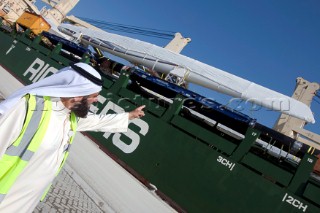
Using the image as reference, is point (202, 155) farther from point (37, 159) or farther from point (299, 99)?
point (299, 99)

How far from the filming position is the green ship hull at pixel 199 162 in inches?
214

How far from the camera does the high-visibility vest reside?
193 cm

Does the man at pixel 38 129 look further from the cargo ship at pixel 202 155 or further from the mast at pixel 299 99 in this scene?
the mast at pixel 299 99

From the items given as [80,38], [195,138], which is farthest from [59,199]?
[80,38]

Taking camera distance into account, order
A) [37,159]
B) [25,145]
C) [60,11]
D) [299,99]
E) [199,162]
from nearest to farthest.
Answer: [25,145]
[37,159]
[199,162]
[299,99]
[60,11]

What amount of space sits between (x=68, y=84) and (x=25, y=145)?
0.56 metres

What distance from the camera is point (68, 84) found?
227 cm

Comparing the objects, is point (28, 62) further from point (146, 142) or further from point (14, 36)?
point (146, 142)

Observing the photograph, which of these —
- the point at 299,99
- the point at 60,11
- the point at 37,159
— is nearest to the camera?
the point at 37,159

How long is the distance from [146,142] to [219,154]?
1.88 meters

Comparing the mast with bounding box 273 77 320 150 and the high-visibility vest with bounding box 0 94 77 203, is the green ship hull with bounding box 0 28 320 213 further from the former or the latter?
the mast with bounding box 273 77 320 150

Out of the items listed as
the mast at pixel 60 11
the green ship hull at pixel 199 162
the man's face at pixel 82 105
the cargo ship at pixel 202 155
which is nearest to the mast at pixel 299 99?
the cargo ship at pixel 202 155

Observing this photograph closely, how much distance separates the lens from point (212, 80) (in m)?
10.9

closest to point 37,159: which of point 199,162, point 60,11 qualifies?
point 199,162
